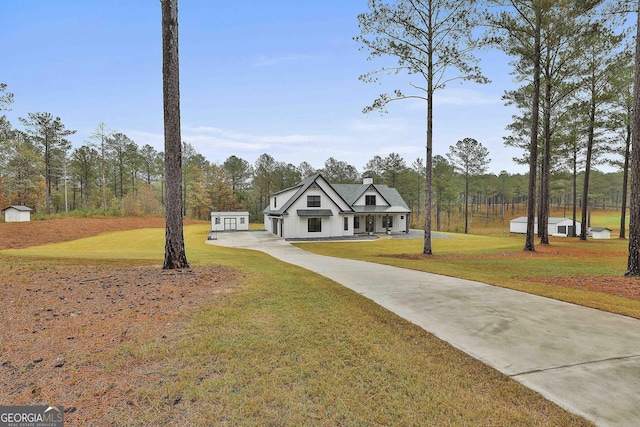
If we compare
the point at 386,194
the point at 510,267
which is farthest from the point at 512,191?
the point at 510,267

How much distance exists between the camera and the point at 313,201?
2795 centimetres

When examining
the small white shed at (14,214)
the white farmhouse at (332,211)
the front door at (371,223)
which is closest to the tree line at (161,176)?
the small white shed at (14,214)

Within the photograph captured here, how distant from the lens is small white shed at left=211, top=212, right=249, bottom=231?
34250mm

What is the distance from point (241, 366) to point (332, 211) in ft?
82.9

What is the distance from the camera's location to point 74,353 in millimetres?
3533

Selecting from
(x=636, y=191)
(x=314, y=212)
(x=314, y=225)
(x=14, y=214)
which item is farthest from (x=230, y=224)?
(x=636, y=191)

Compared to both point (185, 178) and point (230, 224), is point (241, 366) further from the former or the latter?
point (185, 178)

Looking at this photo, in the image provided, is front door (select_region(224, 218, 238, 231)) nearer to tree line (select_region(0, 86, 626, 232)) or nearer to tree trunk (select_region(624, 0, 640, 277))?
tree line (select_region(0, 86, 626, 232))

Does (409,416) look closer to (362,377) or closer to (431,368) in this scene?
(362,377)

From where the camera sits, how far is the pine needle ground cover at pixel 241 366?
2459mm

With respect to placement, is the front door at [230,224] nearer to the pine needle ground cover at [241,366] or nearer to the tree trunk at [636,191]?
the pine needle ground cover at [241,366]

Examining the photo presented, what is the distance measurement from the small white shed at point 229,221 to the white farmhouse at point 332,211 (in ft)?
10.8

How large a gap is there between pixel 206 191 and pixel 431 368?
2087 inches

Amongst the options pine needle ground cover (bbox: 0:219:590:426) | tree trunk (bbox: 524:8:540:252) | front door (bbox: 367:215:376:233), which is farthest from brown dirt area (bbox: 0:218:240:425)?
front door (bbox: 367:215:376:233)
